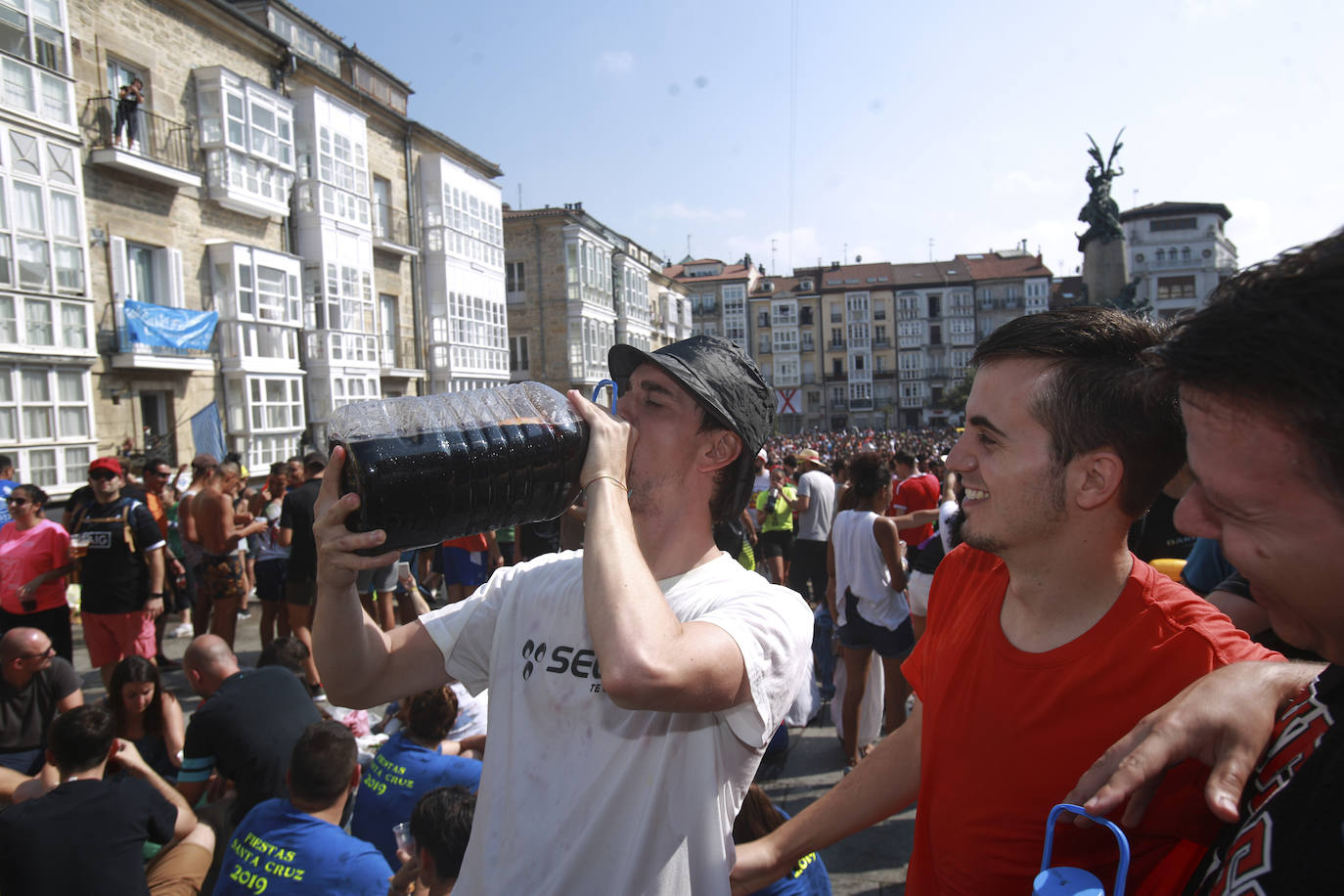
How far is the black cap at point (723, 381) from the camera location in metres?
1.80

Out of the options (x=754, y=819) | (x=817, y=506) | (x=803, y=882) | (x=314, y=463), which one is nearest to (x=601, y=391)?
(x=754, y=819)

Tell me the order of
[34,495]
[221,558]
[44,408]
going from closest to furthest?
[34,495], [221,558], [44,408]

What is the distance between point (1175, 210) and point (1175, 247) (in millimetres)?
3248

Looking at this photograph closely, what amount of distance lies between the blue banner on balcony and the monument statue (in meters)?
19.8

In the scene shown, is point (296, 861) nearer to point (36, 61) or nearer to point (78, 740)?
point (78, 740)

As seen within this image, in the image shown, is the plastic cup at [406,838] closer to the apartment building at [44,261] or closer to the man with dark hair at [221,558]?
the man with dark hair at [221,558]

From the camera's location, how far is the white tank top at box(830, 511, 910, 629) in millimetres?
5102

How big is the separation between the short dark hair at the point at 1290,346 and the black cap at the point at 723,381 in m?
0.99

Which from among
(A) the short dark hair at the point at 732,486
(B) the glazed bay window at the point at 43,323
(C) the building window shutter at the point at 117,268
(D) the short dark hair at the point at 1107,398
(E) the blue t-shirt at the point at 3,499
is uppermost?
(C) the building window shutter at the point at 117,268

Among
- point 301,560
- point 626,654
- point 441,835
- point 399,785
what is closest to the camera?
point 626,654

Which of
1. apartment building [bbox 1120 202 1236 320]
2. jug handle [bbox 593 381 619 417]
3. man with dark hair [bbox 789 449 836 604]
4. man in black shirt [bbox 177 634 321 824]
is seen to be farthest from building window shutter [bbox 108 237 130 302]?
apartment building [bbox 1120 202 1236 320]

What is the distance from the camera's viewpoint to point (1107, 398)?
5.23ft

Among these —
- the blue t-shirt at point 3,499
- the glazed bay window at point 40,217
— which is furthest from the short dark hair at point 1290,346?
the glazed bay window at point 40,217

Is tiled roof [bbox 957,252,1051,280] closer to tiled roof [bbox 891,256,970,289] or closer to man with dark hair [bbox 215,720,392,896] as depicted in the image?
tiled roof [bbox 891,256,970,289]
